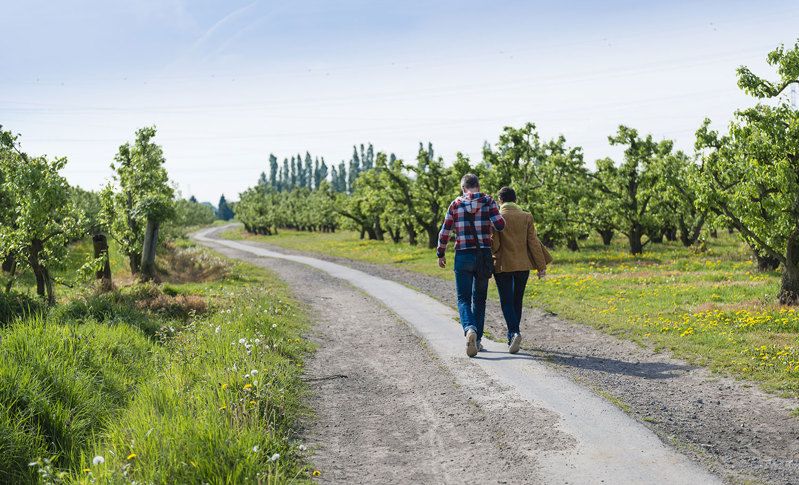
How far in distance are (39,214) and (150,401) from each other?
9521 mm

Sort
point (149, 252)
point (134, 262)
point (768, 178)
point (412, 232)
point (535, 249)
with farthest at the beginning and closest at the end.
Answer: point (412, 232) < point (134, 262) < point (149, 252) < point (768, 178) < point (535, 249)

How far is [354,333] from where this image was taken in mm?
12062

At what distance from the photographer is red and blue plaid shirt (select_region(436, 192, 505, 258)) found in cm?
896

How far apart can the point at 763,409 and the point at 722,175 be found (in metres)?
9.46

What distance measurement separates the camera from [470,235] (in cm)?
905

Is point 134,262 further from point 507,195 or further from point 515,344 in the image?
point 515,344

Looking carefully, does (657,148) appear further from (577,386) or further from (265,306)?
(577,386)

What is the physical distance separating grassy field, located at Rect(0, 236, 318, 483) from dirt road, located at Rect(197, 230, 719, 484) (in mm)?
542

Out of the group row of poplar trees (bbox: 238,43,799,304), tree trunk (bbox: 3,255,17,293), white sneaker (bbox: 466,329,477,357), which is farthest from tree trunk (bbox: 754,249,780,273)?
tree trunk (bbox: 3,255,17,293)

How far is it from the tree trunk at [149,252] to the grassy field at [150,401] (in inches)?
281

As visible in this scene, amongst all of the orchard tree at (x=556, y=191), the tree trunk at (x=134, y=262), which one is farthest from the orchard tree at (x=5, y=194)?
the orchard tree at (x=556, y=191)

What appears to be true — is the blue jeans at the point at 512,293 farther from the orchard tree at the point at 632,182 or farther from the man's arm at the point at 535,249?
the orchard tree at the point at 632,182

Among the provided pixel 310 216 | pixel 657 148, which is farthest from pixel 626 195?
Answer: pixel 310 216

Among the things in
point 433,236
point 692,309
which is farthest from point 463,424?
point 433,236
